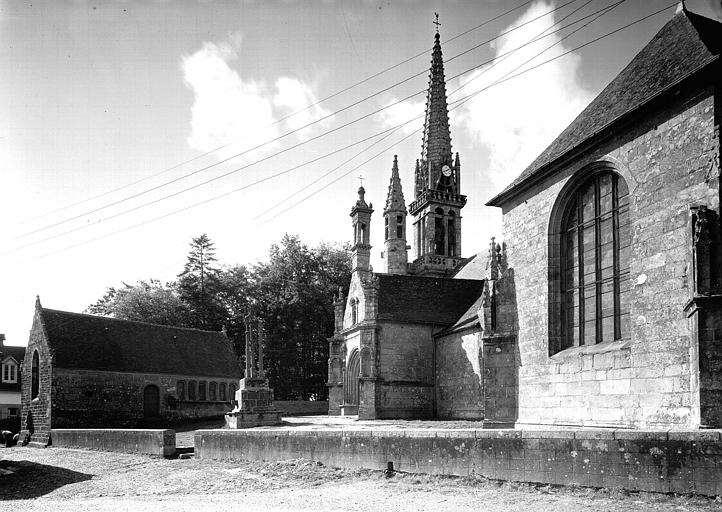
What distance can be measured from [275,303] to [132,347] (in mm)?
18699

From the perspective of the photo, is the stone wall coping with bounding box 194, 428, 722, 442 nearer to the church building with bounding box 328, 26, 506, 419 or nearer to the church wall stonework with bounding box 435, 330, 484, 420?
the church wall stonework with bounding box 435, 330, 484, 420

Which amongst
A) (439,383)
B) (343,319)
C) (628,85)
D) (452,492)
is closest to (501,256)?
(628,85)

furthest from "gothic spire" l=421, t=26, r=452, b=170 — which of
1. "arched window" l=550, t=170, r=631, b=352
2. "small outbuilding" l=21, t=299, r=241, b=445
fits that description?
"arched window" l=550, t=170, r=631, b=352

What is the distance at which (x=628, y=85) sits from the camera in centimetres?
1589

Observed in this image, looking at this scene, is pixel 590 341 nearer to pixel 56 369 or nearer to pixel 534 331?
pixel 534 331

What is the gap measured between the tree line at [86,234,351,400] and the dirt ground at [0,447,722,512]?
3515cm

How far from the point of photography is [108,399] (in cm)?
3597

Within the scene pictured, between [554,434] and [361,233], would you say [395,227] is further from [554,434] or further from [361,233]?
[554,434]

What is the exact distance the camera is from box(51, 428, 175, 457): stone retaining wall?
69.6 ft

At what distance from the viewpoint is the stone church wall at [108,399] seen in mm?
33969

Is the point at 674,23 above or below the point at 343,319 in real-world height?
above

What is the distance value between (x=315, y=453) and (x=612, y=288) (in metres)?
7.62

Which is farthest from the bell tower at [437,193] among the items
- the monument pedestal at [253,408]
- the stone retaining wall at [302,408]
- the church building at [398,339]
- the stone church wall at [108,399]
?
the monument pedestal at [253,408]

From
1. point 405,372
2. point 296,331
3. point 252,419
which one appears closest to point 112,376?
point 252,419
